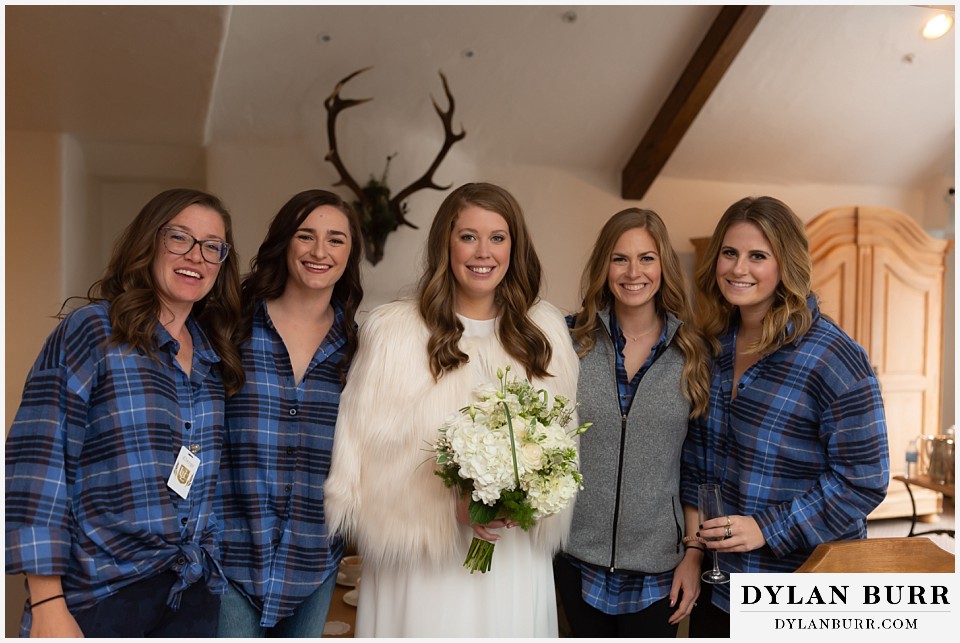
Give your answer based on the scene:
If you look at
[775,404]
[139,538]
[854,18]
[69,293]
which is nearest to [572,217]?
[854,18]

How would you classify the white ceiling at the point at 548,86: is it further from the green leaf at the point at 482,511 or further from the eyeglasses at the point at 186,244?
the green leaf at the point at 482,511

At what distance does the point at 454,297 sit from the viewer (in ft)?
7.64

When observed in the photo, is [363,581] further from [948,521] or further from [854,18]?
[948,521]

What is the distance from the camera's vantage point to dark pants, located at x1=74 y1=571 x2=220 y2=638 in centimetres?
183

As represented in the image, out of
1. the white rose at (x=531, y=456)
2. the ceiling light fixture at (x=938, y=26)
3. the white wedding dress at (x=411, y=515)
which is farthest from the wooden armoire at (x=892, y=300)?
the white rose at (x=531, y=456)

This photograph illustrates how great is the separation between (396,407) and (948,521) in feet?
20.0

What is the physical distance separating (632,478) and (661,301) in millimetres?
586

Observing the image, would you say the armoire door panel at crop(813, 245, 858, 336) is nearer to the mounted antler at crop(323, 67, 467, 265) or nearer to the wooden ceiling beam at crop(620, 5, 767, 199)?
the wooden ceiling beam at crop(620, 5, 767, 199)

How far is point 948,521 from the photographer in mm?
6367

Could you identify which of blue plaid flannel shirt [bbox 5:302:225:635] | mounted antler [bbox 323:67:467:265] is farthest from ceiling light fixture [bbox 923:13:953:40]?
blue plaid flannel shirt [bbox 5:302:225:635]

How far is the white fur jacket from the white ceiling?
2.33 m

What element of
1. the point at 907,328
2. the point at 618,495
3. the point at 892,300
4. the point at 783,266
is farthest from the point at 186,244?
the point at 907,328

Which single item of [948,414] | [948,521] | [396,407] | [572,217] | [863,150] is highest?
[863,150]

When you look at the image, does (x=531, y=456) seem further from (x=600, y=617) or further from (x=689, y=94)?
(x=689, y=94)
